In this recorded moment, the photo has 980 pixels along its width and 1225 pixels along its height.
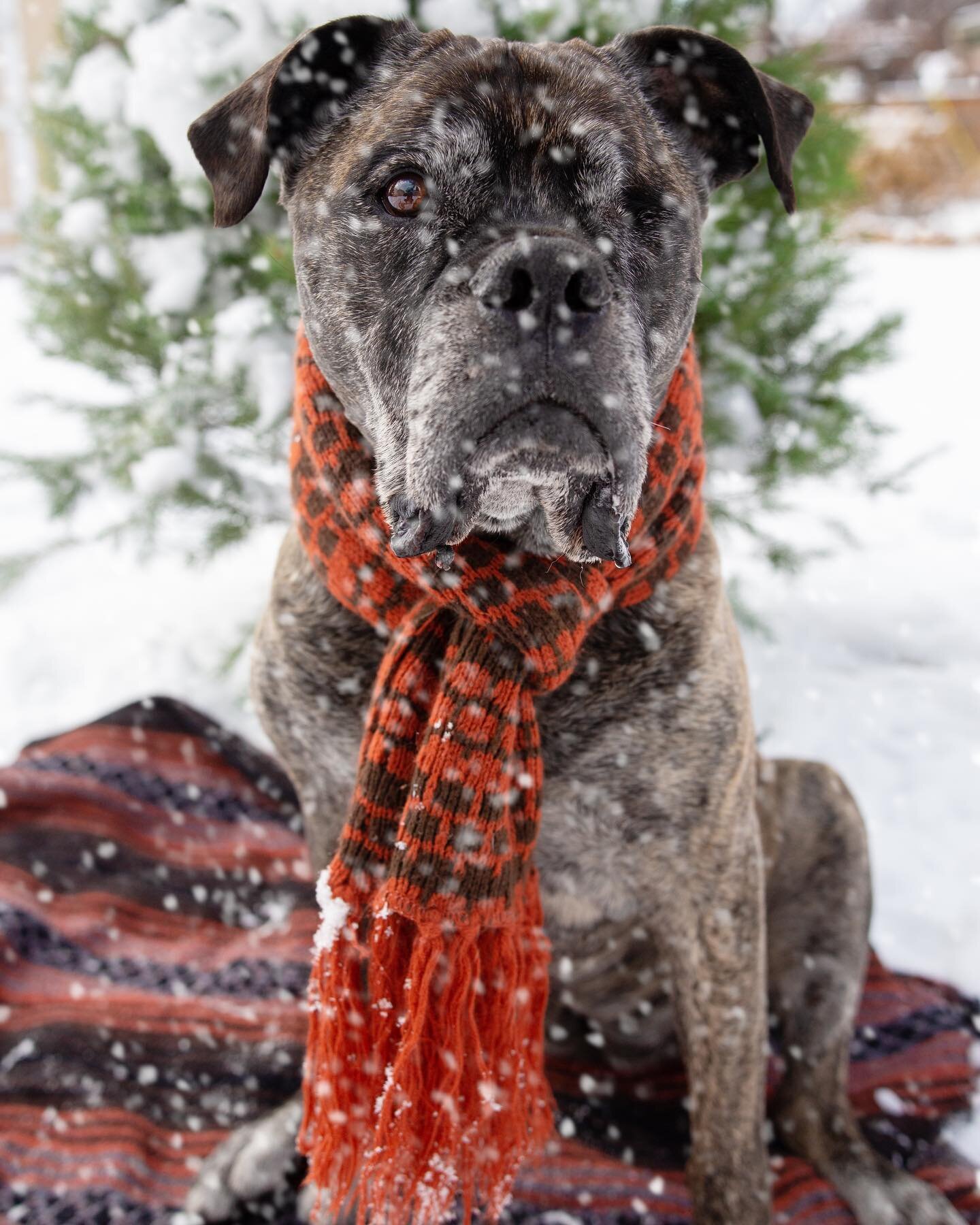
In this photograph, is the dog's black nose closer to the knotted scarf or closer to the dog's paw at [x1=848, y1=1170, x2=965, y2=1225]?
the knotted scarf

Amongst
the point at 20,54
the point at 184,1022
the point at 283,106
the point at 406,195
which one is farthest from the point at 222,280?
the point at 20,54

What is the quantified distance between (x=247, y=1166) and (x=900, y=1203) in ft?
4.33

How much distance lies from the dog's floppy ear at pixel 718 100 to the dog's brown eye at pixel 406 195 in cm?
58

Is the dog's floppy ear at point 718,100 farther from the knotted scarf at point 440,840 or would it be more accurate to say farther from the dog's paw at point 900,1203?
the dog's paw at point 900,1203

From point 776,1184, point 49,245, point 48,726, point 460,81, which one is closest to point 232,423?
point 49,245

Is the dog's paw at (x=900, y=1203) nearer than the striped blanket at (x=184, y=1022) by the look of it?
Yes

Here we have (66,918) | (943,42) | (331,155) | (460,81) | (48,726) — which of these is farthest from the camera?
(943,42)

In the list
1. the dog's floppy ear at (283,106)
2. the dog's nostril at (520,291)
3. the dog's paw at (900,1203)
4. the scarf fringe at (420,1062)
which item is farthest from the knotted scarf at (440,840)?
the dog's paw at (900,1203)

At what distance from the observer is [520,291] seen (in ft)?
4.26

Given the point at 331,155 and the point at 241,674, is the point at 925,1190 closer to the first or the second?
the point at 331,155

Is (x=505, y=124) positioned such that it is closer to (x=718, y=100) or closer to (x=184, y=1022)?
(x=718, y=100)

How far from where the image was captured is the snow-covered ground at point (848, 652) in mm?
2852

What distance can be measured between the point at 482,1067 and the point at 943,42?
58.0 ft

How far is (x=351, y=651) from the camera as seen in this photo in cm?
178
